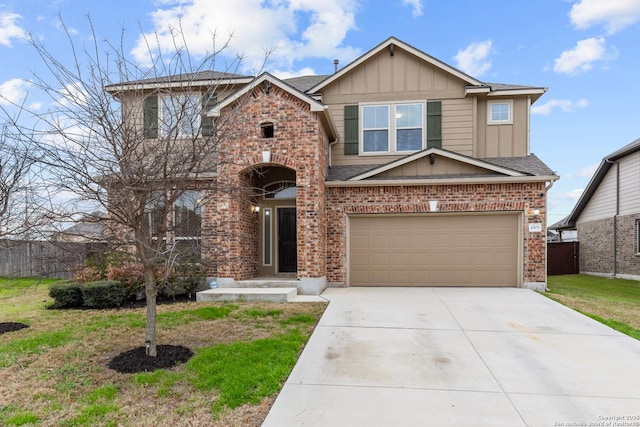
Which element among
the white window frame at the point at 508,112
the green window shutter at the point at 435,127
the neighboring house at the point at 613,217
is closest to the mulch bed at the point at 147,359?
the green window shutter at the point at 435,127

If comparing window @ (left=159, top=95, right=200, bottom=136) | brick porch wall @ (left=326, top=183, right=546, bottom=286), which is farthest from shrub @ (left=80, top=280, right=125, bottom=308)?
brick porch wall @ (left=326, top=183, right=546, bottom=286)

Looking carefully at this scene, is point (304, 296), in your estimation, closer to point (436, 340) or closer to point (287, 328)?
point (287, 328)

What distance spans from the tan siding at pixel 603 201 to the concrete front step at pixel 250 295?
14.8 meters

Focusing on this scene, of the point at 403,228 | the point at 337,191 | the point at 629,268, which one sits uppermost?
the point at 337,191

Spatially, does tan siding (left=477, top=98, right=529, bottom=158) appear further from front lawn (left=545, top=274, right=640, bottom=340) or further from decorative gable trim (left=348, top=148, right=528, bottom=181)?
front lawn (left=545, top=274, right=640, bottom=340)

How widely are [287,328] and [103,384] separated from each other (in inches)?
108

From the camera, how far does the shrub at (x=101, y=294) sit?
26.0ft

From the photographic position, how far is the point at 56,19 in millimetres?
4676

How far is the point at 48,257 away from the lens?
14.9 ft

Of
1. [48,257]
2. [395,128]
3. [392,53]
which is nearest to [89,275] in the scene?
[48,257]

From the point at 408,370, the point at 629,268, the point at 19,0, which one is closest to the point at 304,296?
the point at 408,370

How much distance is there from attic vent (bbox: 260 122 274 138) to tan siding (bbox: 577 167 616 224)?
14.7 metres

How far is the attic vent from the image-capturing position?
31.0 ft

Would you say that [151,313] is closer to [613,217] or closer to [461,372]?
[461,372]
